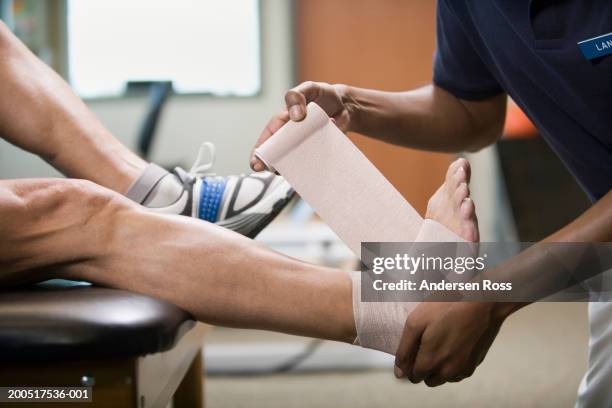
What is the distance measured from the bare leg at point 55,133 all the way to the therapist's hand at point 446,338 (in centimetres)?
48

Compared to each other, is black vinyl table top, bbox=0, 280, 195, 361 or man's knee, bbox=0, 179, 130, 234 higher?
man's knee, bbox=0, 179, 130, 234

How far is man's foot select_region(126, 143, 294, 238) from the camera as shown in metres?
0.96

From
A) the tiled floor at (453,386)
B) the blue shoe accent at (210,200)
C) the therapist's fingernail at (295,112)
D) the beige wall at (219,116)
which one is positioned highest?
the therapist's fingernail at (295,112)

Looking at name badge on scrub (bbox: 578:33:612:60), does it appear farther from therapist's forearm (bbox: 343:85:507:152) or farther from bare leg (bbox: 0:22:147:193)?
bare leg (bbox: 0:22:147:193)

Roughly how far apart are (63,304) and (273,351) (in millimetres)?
1528

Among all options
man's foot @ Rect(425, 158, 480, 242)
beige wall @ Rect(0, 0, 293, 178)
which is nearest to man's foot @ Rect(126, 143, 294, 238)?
man's foot @ Rect(425, 158, 480, 242)

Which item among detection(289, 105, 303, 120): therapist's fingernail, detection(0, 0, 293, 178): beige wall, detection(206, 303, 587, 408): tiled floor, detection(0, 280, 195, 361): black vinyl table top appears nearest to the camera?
detection(0, 280, 195, 361): black vinyl table top

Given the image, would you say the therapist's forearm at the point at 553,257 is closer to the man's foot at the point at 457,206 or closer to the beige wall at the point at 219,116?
the man's foot at the point at 457,206

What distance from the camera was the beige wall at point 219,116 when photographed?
4.00m

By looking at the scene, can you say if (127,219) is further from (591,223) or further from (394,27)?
(394,27)

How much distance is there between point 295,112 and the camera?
2.71 feet

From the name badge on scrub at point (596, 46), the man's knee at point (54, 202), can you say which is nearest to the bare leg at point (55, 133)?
the man's knee at point (54, 202)

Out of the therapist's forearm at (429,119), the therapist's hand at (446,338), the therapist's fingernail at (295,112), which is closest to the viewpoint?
the therapist's hand at (446,338)

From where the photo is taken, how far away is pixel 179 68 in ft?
12.9
